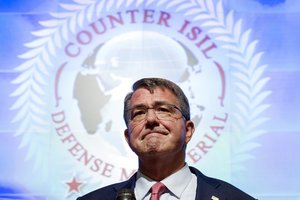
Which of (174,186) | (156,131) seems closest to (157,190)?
(174,186)

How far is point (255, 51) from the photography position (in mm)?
2477

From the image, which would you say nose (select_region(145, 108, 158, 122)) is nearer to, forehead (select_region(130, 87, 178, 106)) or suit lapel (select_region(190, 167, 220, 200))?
forehead (select_region(130, 87, 178, 106))

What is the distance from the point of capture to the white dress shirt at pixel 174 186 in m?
1.42

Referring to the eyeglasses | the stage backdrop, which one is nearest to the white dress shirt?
the eyeglasses

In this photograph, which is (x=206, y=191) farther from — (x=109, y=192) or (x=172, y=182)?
(x=109, y=192)

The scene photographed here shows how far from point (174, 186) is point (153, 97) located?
255 mm

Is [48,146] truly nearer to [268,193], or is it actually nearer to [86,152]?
[86,152]

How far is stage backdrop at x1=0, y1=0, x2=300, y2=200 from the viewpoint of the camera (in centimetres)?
234

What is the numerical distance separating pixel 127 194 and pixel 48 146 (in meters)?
1.26

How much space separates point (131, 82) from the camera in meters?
2.49

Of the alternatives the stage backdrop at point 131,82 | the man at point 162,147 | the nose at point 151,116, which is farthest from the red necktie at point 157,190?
the stage backdrop at point 131,82

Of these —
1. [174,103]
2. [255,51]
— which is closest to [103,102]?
[255,51]

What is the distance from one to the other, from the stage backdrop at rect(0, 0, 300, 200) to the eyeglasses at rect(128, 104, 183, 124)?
0.92m

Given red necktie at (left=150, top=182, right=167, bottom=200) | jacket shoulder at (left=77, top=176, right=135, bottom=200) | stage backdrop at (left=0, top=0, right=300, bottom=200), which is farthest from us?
stage backdrop at (left=0, top=0, right=300, bottom=200)
